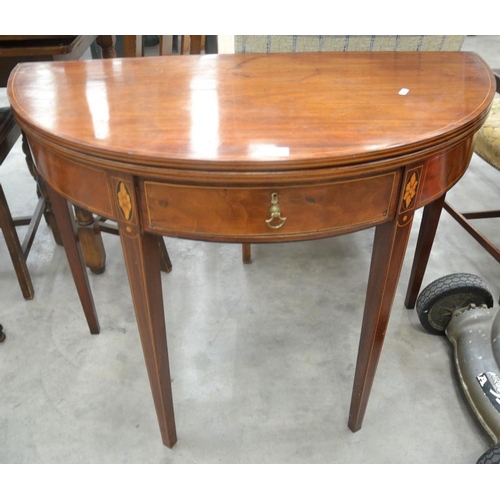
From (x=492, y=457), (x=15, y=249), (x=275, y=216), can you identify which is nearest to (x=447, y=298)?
(x=492, y=457)

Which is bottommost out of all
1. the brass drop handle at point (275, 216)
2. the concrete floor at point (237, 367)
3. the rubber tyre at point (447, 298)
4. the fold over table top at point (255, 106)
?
the concrete floor at point (237, 367)

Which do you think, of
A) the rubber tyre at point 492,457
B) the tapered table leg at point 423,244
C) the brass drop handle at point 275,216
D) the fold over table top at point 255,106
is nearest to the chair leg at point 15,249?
the fold over table top at point 255,106

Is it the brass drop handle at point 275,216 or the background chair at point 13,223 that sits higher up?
the brass drop handle at point 275,216

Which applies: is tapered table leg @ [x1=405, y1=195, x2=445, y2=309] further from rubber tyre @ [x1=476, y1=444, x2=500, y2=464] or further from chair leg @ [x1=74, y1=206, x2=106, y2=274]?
chair leg @ [x1=74, y1=206, x2=106, y2=274]

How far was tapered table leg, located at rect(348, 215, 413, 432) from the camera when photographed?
846mm

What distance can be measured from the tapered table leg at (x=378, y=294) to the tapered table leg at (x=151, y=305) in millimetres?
402

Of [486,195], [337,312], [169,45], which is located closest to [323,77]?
[169,45]

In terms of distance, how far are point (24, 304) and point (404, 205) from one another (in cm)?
130

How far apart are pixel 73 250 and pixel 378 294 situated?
2.54 ft

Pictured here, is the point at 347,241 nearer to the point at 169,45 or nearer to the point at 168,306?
the point at 168,306

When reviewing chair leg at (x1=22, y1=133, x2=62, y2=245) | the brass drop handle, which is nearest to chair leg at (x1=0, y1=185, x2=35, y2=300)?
chair leg at (x1=22, y1=133, x2=62, y2=245)

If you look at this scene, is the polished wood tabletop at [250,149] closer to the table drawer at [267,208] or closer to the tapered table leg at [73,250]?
the table drawer at [267,208]

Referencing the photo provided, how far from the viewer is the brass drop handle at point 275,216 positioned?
715mm

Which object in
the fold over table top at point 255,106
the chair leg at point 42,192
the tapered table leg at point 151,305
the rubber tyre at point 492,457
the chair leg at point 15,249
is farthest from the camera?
the chair leg at point 42,192
